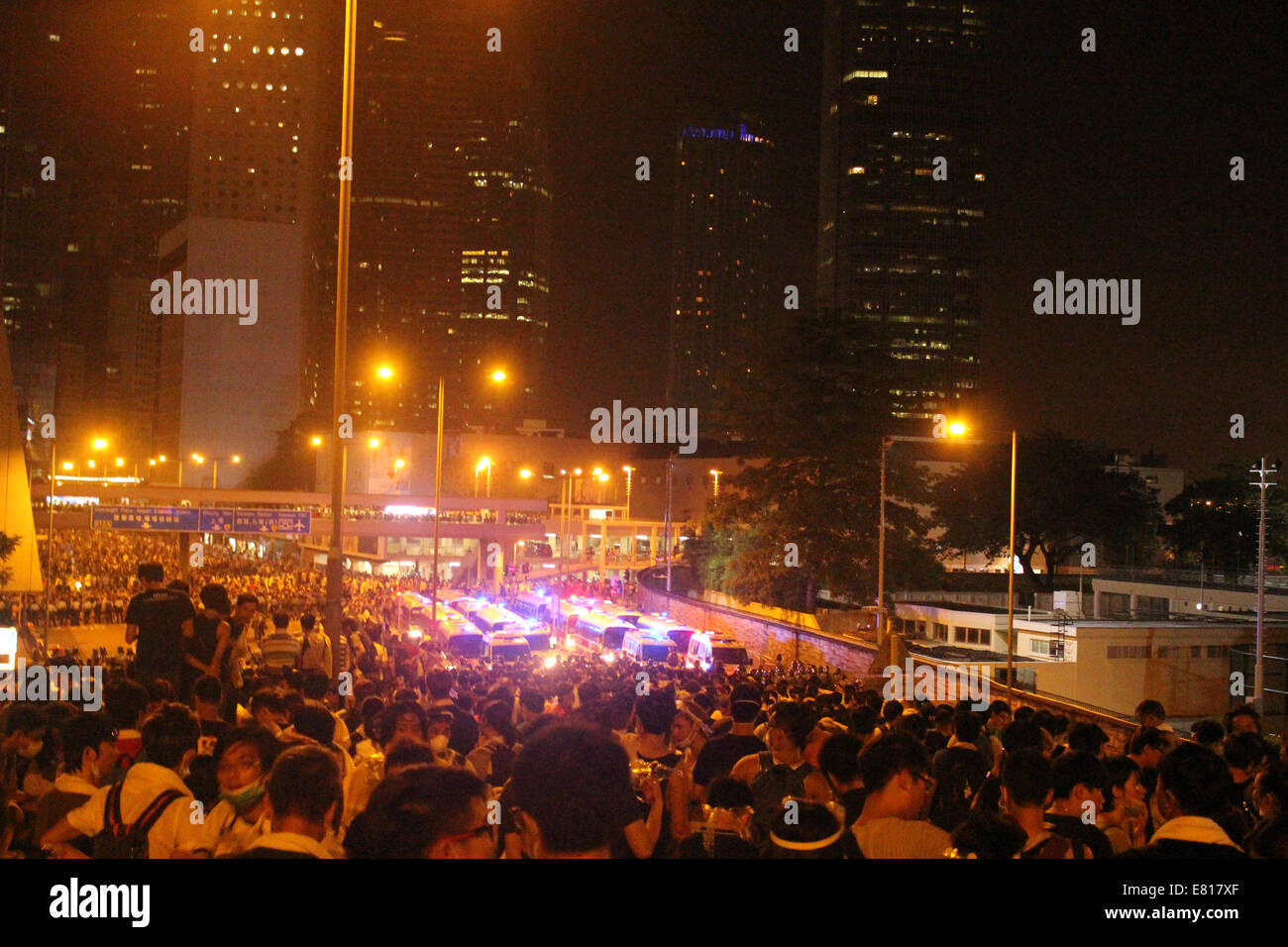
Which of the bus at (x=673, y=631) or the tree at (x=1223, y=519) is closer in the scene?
the bus at (x=673, y=631)

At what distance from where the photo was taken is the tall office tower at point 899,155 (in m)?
138

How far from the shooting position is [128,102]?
590 feet

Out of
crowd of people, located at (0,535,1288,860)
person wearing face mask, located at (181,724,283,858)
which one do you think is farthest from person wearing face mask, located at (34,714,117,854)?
person wearing face mask, located at (181,724,283,858)

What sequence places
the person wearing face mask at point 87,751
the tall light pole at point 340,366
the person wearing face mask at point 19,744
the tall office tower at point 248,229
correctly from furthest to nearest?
1. the tall office tower at point 248,229
2. the tall light pole at point 340,366
3. the person wearing face mask at point 19,744
4. the person wearing face mask at point 87,751

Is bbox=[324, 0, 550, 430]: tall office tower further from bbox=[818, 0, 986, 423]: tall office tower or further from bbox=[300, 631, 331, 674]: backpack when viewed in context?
bbox=[300, 631, 331, 674]: backpack

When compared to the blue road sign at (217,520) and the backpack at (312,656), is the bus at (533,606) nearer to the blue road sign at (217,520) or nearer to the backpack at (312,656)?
the blue road sign at (217,520)

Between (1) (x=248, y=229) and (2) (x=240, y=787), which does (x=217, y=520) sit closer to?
(2) (x=240, y=787)

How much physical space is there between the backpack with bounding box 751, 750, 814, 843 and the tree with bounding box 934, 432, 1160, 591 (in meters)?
61.3

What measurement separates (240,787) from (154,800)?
12.8 inches

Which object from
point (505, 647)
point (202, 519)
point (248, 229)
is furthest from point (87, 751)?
point (248, 229)

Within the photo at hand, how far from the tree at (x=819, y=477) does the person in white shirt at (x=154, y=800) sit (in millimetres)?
28489

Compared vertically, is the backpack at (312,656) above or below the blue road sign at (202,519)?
below

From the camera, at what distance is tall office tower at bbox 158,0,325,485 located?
98.0 metres

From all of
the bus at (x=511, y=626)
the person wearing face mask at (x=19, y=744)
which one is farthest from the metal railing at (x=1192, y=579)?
the person wearing face mask at (x=19, y=744)
